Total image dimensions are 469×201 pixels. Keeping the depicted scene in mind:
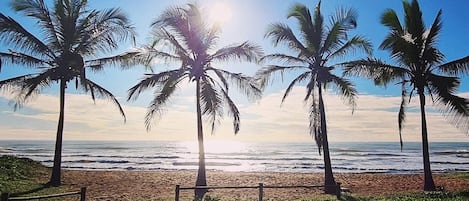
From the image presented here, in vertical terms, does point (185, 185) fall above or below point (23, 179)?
below

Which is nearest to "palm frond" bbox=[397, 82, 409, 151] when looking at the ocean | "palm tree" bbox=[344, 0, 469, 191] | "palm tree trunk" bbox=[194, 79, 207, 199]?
"palm tree" bbox=[344, 0, 469, 191]

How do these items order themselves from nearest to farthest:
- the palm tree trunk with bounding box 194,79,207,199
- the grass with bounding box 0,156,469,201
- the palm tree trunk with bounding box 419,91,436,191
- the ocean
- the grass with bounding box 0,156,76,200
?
the grass with bounding box 0,156,469,201
the grass with bounding box 0,156,76,200
the palm tree trunk with bounding box 419,91,436,191
the palm tree trunk with bounding box 194,79,207,199
the ocean

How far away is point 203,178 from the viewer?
681 inches

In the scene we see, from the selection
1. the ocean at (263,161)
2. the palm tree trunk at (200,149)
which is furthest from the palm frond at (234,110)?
the ocean at (263,161)

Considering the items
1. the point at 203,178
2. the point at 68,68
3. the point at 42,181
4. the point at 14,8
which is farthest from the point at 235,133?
→ the point at 14,8

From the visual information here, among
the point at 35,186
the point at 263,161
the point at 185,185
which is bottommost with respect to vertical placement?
the point at 263,161

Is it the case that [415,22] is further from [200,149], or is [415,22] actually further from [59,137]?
[59,137]

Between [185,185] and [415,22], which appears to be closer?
[415,22]

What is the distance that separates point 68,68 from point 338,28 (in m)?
11.7

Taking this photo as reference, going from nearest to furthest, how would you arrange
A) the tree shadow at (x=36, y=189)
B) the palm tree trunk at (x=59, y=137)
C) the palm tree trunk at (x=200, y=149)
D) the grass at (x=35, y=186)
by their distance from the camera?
the grass at (x=35, y=186)
the tree shadow at (x=36, y=189)
the palm tree trunk at (x=200, y=149)
the palm tree trunk at (x=59, y=137)

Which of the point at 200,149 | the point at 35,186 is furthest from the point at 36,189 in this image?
the point at 200,149

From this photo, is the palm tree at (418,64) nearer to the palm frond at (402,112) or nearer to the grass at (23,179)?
the palm frond at (402,112)

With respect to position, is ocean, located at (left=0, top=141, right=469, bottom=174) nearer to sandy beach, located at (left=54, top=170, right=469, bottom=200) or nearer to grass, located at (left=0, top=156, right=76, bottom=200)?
sandy beach, located at (left=54, top=170, right=469, bottom=200)

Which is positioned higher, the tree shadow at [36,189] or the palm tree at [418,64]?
the palm tree at [418,64]
